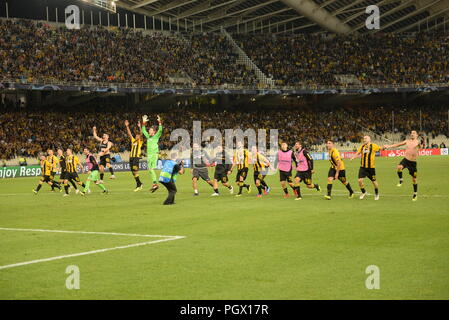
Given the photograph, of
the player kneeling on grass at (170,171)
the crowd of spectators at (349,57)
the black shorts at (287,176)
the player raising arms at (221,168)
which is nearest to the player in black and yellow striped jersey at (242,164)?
the player raising arms at (221,168)

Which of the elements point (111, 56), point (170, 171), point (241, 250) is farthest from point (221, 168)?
point (111, 56)

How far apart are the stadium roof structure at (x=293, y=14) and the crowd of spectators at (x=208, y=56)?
82.6 inches

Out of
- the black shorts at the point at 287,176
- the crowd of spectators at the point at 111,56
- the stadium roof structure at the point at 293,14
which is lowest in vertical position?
the black shorts at the point at 287,176

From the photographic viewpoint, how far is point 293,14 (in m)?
78.1

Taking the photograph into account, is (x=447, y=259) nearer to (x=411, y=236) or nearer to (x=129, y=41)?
(x=411, y=236)

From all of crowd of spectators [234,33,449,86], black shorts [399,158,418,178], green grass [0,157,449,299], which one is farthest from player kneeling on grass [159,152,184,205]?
crowd of spectators [234,33,449,86]

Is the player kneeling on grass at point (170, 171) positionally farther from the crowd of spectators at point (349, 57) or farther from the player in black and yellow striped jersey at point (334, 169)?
the crowd of spectators at point (349, 57)

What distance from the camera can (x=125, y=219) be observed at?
A: 16.5 m

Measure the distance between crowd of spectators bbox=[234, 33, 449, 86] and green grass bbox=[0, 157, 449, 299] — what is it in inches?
2160

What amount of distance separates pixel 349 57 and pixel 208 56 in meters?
18.5

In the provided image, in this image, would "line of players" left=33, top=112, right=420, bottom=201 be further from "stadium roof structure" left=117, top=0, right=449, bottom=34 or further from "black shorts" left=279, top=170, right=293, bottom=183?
"stadium roof structure" left=117, top=0, right=449, bottom=34

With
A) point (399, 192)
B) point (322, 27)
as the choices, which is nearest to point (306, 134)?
point (322, 27)

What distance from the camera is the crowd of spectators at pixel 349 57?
74125 millimetres

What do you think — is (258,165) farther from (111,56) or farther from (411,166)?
(111,56)
